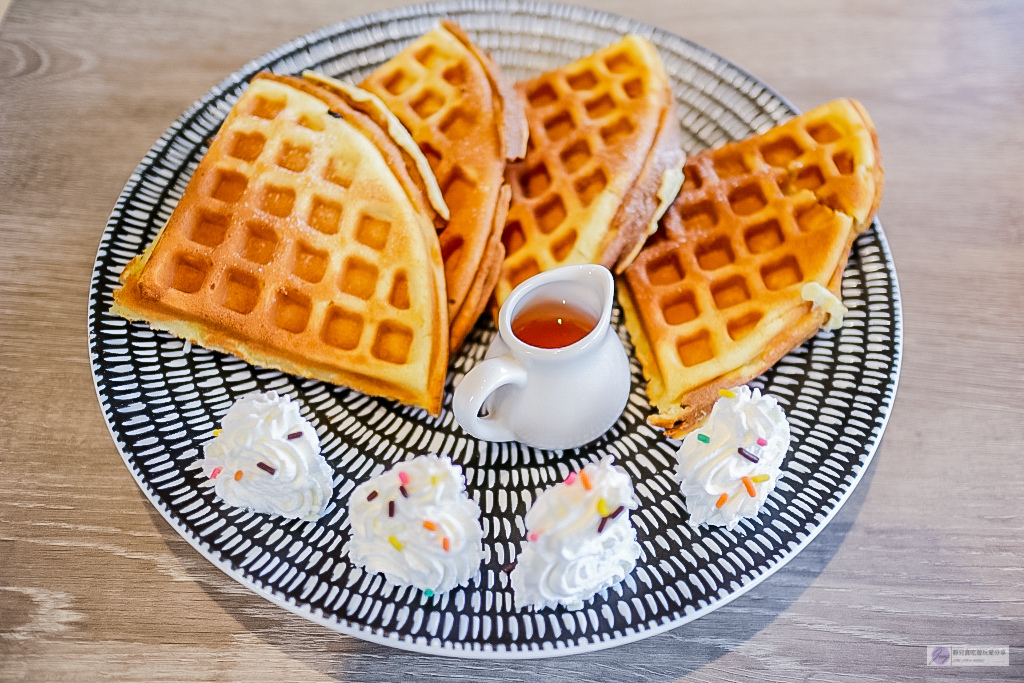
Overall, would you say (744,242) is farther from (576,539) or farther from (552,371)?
(576,539)

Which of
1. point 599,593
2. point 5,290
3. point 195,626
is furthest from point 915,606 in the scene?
point 5,290

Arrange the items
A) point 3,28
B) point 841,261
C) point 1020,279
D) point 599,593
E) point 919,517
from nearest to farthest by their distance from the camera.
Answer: point 599,593 → point 919,517 → point 841,261 → point 1020,279 → point 3,28

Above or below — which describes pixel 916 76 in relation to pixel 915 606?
above

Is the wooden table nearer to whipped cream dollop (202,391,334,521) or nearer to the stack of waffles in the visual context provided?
whipped cream dollop (202,391,334,521)

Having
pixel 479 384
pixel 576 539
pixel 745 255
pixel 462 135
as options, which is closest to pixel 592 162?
pixel 462 135

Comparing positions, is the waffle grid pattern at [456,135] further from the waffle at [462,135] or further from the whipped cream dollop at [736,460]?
the whipped cream dollop at [736,460]

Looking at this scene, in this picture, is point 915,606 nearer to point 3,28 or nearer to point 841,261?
point 841,261
